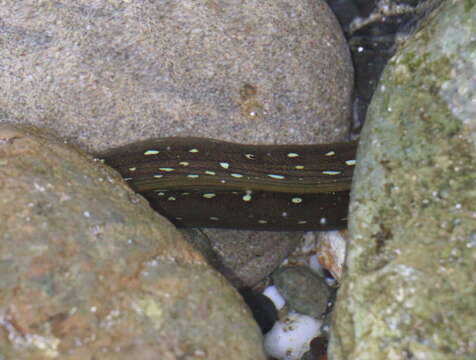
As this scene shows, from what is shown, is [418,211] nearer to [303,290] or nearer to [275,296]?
[303,290]

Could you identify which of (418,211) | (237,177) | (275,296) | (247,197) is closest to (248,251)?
(275,296)

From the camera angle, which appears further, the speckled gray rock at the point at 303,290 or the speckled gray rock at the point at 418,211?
the speckled gray rock at the point at 303,290

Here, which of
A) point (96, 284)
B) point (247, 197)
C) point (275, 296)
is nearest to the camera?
point (96, 284)

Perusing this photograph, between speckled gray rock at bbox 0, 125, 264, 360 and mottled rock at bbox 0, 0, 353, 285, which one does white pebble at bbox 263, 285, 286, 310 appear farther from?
speckled gray rock at bbox 0, 125, 264, 360

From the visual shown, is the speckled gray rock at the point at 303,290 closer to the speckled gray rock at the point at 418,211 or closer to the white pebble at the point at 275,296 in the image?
the white pebble at the point at 275,296

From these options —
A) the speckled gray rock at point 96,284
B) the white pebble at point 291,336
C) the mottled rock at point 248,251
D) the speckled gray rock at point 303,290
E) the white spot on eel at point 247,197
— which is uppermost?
the speckled gray rock at point 96,284

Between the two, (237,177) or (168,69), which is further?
(168,69)

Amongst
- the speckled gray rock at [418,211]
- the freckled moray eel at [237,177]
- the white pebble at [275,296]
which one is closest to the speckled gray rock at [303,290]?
the white pebble at [275,296]
